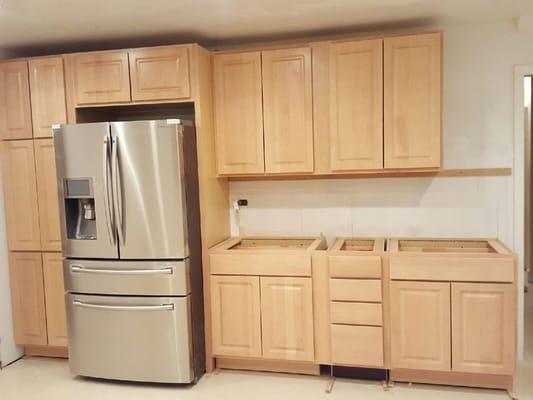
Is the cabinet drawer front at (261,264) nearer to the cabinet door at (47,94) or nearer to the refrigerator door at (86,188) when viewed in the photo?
the refrigerator door at (86,188)

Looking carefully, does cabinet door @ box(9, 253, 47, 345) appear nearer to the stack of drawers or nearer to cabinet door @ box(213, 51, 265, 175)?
cabinet door @ box(213, 51, 265, 175)

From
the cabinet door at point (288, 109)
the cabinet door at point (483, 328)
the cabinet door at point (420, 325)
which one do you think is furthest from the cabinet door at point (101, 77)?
the cabinet door at point (483, 328)

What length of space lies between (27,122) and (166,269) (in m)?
1.52

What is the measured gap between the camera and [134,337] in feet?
10.2

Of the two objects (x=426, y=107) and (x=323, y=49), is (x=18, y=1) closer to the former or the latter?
(x=323, y=49)

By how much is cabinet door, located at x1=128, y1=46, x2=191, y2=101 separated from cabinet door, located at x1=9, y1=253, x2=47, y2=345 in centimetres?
146

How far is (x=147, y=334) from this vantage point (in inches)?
122

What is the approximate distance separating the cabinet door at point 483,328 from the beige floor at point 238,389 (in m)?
0.20

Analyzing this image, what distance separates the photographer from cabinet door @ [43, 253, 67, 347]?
3508 millimetres

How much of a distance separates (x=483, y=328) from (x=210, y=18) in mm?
2501

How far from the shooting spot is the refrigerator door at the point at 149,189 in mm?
2994

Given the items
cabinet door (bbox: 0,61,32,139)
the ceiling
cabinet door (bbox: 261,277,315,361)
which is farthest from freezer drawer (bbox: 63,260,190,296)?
the ceiling

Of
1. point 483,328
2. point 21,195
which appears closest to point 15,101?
point 21,195

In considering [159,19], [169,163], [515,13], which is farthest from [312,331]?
[515,13]
